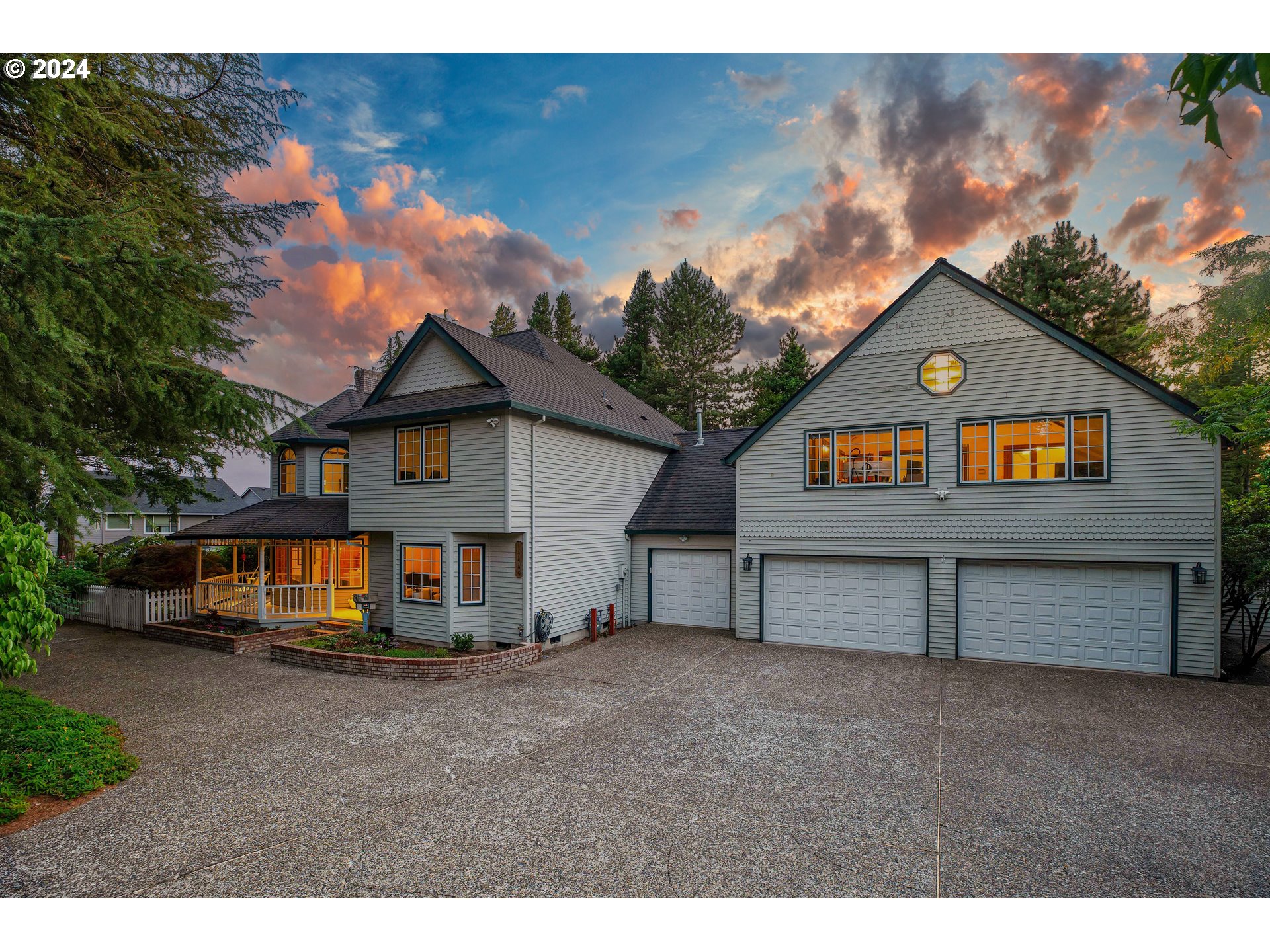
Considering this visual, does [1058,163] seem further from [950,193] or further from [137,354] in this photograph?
[137,354]

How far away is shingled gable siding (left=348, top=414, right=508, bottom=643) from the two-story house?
0.05 m

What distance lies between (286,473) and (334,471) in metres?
1.53

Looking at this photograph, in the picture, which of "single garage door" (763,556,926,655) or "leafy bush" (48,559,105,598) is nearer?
"single garage door" (763,556,926,655)

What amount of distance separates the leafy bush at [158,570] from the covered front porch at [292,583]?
144 centimetres

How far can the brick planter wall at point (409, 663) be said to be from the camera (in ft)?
32.7

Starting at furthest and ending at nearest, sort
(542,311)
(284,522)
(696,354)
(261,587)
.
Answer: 1. (542,311)
2. (696,354)
3. (284,522)
4. (261,587)

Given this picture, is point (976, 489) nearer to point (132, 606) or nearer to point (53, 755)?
point (53, 755)

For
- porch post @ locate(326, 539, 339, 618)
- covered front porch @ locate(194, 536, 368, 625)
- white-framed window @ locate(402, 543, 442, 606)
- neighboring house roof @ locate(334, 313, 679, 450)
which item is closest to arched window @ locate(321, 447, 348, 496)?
covered front porch @ locate(194, 536, 368, 625)

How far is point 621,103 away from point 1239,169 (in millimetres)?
10583

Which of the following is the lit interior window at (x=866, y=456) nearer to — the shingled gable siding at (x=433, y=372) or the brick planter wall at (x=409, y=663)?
the brick planter wall at (x=409, y=663)

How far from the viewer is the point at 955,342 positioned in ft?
37.6

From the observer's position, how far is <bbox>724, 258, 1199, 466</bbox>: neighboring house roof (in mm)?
9836

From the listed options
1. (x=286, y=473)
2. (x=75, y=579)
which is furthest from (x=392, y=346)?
(x=75, y=579)

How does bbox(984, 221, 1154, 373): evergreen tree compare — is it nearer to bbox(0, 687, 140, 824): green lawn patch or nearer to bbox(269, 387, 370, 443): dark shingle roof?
bbox(269, 387, 370, 443): dark shingle roof
